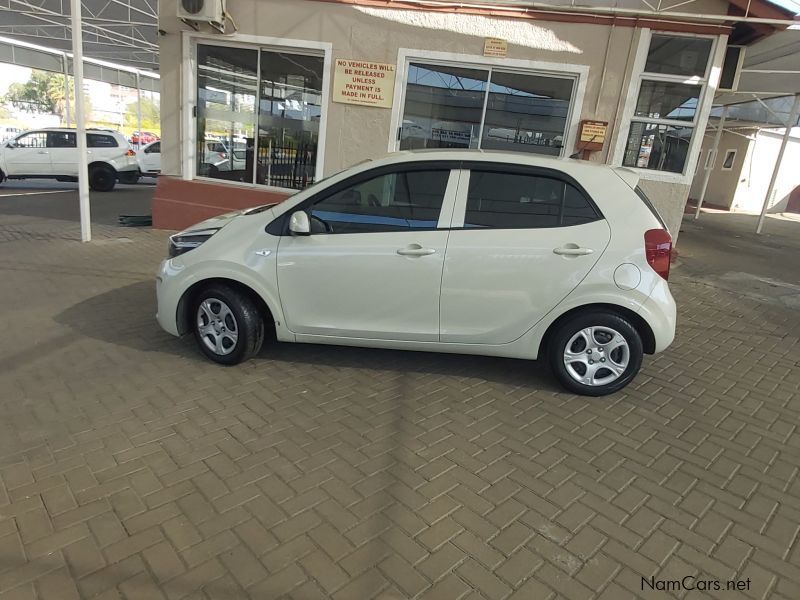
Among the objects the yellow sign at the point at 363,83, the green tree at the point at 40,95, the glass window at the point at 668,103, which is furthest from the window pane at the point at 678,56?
the green tree at the point at 40,95

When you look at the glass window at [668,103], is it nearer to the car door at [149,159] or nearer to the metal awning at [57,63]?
the car door at [149,159]

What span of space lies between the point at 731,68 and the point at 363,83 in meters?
5.84

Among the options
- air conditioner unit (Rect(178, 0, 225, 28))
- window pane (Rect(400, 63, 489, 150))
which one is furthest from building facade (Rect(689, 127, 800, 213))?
air conditioner unit (Rect(178, 0, 225, 28))

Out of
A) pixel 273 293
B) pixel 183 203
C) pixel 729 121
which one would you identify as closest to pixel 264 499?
pixel 273 293

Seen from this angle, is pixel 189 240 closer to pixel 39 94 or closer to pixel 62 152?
pixel 62 152

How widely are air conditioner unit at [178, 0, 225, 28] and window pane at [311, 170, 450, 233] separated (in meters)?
5.28

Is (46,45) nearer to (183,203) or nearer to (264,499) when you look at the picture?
(183,203)

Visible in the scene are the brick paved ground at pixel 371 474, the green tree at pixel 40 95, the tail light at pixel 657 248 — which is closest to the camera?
the brick paved ground at pixel 371 474

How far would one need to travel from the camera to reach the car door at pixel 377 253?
147 inches

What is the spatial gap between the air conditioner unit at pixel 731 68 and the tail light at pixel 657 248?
624 centimetres

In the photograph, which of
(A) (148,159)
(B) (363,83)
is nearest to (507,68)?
(B) (363,83)

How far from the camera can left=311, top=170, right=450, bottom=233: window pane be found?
378 centimetres

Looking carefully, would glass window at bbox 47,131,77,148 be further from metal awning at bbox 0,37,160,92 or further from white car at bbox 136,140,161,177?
metal awning at bbox 0,37,160,92

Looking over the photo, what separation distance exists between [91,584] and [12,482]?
0.93 meters
